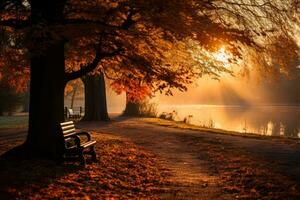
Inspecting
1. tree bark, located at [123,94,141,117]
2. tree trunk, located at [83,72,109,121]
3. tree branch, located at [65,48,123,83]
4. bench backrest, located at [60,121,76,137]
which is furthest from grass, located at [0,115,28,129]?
bench backrest, located at [60,121,76,137]

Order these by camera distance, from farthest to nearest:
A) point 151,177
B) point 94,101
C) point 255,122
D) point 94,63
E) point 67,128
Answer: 1. point 255,122
2. point 94,101
3. point 94,63
4. point 67,128
5. point 151,177

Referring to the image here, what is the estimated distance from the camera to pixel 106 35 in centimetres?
1104

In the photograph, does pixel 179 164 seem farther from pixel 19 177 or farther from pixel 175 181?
pixel 19 177

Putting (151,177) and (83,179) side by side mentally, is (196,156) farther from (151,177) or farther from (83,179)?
(83,179)

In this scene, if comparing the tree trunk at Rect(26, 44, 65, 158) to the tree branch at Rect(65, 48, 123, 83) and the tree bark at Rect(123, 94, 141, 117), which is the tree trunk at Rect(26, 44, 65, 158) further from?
the tree bark at Rect(123, 94, 141, 117)

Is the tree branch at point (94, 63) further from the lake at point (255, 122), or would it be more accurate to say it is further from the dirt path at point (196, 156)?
the lake at point (255, 122)

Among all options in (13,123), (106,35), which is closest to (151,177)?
(106,35)

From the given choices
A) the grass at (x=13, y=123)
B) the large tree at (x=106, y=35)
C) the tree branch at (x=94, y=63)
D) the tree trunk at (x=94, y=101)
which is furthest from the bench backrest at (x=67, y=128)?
the tree trunk at (x=94, y=101)

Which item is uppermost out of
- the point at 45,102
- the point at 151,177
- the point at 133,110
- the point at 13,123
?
the point at 45,102

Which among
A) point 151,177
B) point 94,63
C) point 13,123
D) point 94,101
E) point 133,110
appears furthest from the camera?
point 133,110

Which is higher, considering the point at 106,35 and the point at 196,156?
the point at 106,35

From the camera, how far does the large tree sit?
32.5 ft

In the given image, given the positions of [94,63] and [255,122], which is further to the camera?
[255,122]

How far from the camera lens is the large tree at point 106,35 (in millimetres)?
9914
